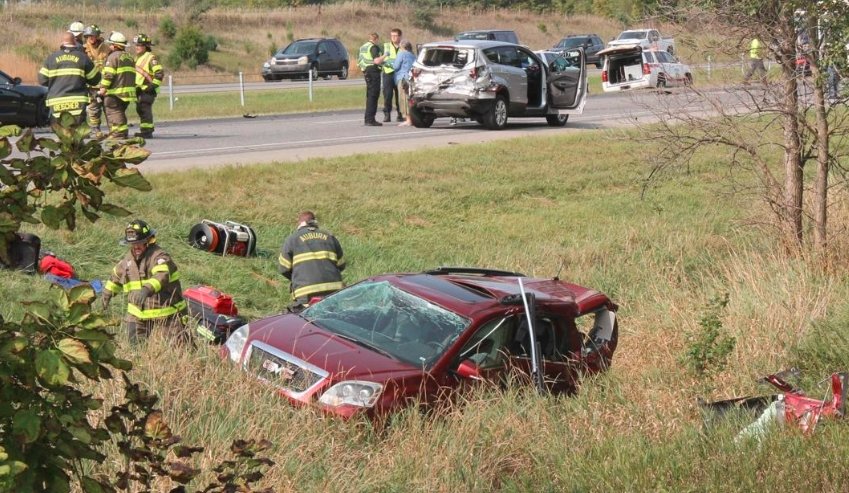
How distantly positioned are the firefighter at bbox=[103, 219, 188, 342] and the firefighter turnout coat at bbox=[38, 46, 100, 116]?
231 inches

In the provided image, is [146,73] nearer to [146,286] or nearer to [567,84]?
[146,286]

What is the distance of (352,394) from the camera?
295 inches

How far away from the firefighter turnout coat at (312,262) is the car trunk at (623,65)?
743 inches

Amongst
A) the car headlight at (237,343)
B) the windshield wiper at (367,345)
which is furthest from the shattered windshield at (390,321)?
→ the car headlight at (237,343)

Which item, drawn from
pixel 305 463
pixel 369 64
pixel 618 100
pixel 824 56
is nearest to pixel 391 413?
pixel 305 463

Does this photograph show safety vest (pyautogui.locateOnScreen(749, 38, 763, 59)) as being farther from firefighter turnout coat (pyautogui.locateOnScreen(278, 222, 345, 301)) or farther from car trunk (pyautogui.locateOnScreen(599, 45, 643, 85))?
car trunk (pyautogui.locateOnScreen(599, 45, 643, 85))

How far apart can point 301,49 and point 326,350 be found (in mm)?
34359

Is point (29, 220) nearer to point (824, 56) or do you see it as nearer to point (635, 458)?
point (635, 458)

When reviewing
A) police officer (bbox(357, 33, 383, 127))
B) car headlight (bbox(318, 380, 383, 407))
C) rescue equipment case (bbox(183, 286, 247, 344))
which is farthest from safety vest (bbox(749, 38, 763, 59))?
police officer (bbox(357, 33, 383, 127))

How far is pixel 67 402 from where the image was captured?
10.3 ft

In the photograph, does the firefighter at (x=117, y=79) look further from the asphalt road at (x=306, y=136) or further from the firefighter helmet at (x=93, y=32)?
the asphalt road at (x=306, y=136)

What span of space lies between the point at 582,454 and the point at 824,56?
8.05m

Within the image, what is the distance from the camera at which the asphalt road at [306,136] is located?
18312 millimetres

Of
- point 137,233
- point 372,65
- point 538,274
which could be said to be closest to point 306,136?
point 372,65
